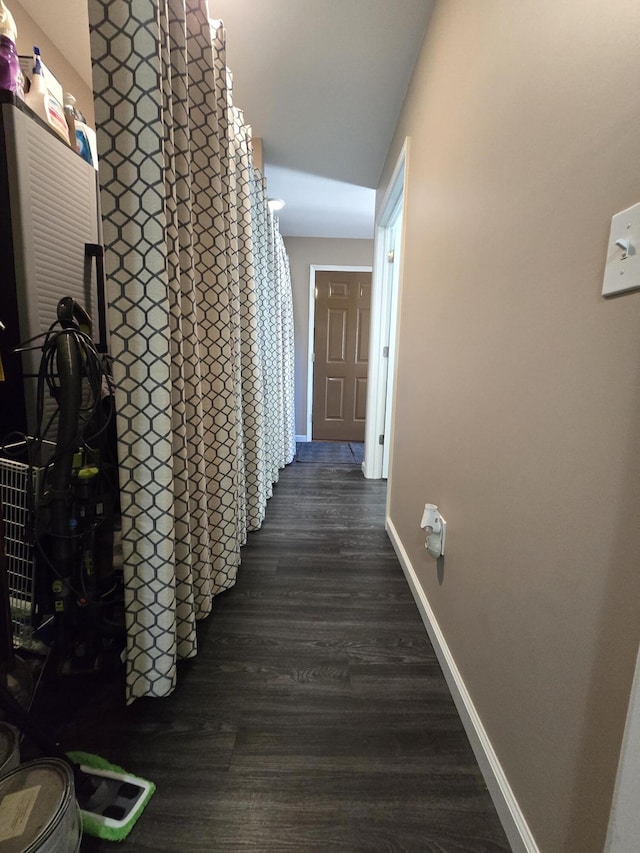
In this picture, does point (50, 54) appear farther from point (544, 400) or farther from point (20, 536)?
point (544, 400)

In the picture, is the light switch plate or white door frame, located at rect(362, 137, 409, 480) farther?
white door frame, located at rect(362, 137, 409, 480)

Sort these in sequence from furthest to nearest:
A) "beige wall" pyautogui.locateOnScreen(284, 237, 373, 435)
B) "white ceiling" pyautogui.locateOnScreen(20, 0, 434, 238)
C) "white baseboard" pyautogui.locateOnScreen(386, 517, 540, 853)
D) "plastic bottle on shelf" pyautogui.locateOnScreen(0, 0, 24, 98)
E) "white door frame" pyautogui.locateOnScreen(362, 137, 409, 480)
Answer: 1. "beige wall" pyautogui.locateOnScreen(284, 237, 373, 435)
2. "white door frame" pyautogui.locateOnScreen(362, 137, 409, 480)
3. "white ceiling" pyautogui.locateOnScreen(20, 0, 434, 238)
4. "plastic bottle on shelf" pyautogui.locateOnScreen(0, 0, 24, 98)
5. "white baseboard" pyautogui.locateOnScreen(386, 517, 540, 853)

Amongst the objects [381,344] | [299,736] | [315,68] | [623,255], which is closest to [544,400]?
[623,255]

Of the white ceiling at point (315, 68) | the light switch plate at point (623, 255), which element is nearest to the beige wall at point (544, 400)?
the light switch plate at point (623, 255)

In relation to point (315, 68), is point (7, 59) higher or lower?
lower

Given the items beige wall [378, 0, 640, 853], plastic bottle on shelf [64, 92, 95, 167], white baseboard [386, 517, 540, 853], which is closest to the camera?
beige wall [378, 0, 640, 853]

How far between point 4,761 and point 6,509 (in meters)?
0.55

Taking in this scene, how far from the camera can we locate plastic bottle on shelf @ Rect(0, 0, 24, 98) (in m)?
1.01

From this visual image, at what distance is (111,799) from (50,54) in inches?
111

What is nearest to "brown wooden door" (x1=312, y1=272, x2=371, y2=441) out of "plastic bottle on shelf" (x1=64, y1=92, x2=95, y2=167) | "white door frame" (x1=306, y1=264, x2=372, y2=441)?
"white door frame" (x1=306, y1=264, x2=372, y2=441)

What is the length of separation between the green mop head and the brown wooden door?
12.4 feet

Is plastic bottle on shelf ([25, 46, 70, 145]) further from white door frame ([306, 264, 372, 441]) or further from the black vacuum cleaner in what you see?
white door frame ([306, 264, 372, 441])

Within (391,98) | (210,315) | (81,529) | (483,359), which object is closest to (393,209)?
(391,98)

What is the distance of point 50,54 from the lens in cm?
171
